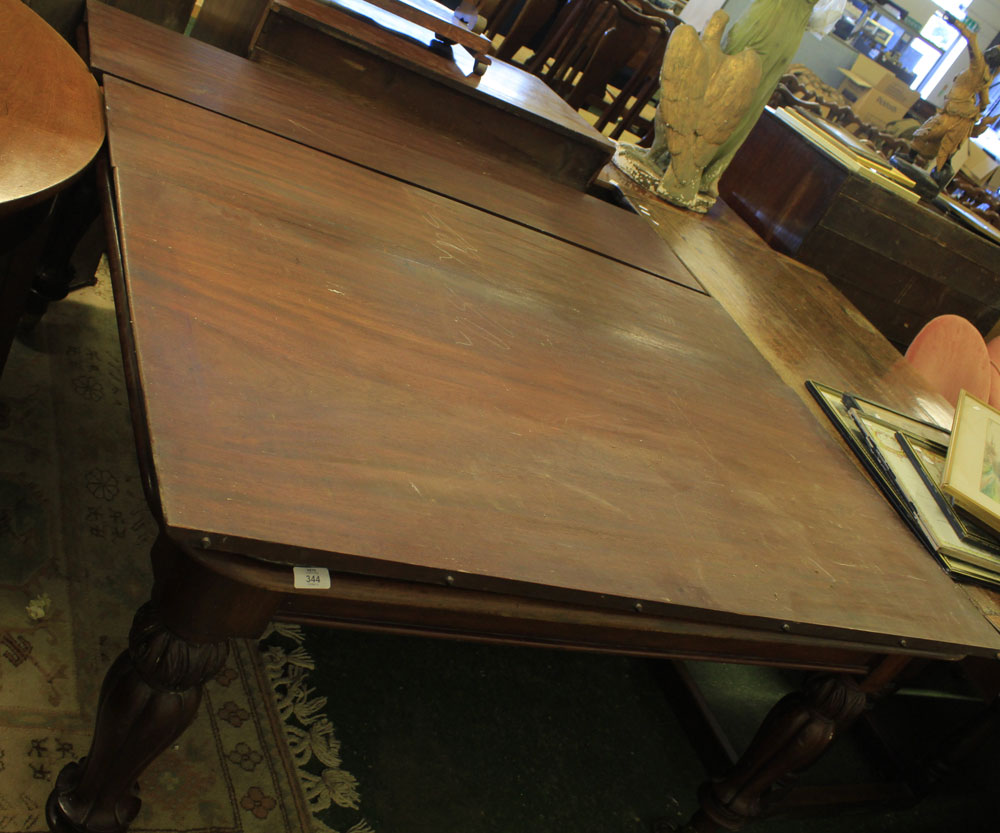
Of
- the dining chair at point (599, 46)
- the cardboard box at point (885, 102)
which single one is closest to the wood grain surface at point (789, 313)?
the dining chair at point (599, 46)

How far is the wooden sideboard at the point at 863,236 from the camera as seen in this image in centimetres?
245

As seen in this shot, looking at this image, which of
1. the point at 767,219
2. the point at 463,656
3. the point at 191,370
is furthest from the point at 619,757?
the point at 767,219

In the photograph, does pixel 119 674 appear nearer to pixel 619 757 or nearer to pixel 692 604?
pixel 692 604

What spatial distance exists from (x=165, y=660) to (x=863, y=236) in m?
2.41

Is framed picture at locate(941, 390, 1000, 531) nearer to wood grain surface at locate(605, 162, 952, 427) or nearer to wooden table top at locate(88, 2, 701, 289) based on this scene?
wood grain surface at locate(605, 162, 952, 427)

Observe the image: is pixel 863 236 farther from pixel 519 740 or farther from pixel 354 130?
pixel 519 740

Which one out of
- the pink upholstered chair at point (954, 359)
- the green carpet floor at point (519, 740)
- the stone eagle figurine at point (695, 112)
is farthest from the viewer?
the pink upholstered chair at point (954, 359)

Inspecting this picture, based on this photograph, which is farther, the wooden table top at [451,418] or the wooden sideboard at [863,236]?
the wooden sideboard at [863,236]

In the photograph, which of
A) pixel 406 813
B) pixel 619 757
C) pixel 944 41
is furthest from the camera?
pixel 944 41

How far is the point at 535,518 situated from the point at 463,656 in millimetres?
912

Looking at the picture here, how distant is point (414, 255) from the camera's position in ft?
3.46

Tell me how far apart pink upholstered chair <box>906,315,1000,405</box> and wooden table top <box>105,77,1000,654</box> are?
3.61 ft

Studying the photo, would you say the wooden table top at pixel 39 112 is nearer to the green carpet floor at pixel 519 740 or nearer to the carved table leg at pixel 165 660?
the carved table leg at pixel 165 660

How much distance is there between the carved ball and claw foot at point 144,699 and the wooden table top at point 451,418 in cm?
19
